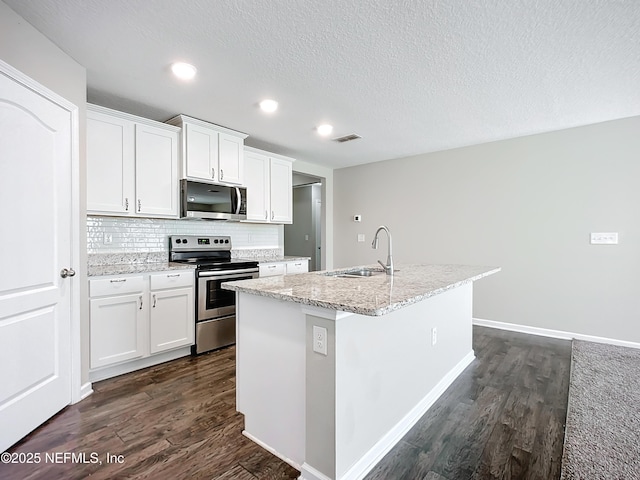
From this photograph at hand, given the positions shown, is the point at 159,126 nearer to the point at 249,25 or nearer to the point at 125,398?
the point at 249,25

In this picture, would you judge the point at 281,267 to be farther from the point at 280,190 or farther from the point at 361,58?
the point at 361,58

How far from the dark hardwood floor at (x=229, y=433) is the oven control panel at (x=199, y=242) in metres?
1.36

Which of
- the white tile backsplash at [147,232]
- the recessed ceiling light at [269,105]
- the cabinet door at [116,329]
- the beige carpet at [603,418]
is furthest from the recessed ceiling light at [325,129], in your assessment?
the beige carpet at [603,418]

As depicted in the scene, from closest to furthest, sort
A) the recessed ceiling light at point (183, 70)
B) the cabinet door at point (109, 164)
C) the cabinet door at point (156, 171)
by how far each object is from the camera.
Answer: the recessed ceiling light at point (183, 70) < the cabinet door at point (109, 164) < the cabinet door at point (156, 171)

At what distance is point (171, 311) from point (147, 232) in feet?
3.18

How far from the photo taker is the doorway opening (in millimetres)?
6531

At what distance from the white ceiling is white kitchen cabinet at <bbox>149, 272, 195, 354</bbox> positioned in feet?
5.22

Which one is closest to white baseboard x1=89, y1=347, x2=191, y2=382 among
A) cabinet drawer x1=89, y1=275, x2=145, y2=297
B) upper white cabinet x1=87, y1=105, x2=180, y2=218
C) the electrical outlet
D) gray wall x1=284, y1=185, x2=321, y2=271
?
cabinet drawer x1=89, y1=275, x2=145, y2=297

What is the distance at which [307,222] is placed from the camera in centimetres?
676

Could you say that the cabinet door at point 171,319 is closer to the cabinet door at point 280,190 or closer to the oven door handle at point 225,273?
the oven door handle at point 225,273

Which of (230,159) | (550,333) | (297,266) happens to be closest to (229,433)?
(297,266)

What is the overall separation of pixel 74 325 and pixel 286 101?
2358mm

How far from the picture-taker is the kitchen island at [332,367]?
55.7 inches

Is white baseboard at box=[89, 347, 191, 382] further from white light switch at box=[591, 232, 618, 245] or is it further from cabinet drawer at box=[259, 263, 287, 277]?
white light switch at box=[591, 232, 618, 245]
